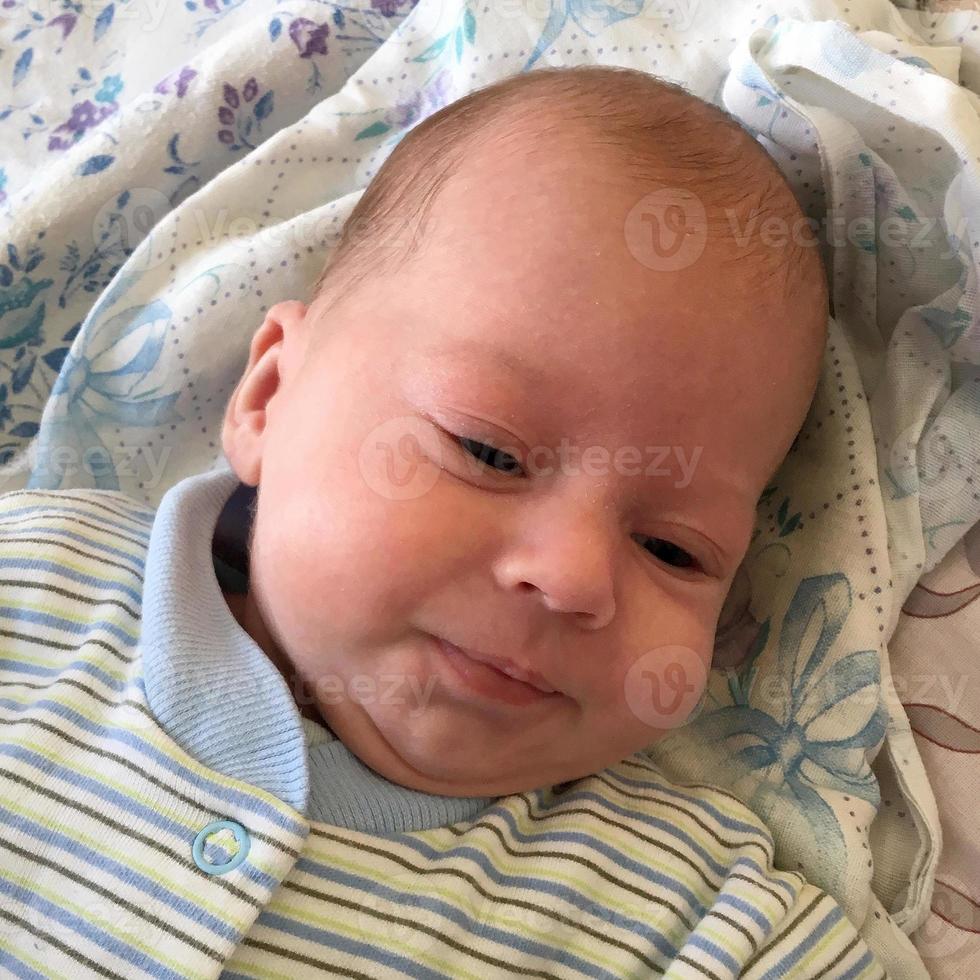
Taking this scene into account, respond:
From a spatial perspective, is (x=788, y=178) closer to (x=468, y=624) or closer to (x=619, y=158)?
(x=619, y=158)

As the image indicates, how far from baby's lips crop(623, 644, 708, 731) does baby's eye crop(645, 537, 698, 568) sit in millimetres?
83

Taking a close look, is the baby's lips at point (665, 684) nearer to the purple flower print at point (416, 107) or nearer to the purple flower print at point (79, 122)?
the purple flower print at point (416, 107)

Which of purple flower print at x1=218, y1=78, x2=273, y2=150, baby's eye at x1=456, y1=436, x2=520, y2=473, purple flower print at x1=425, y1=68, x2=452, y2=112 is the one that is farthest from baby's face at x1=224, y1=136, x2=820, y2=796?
purple flower print at x1=218, y1=78, x2=273, y2=150

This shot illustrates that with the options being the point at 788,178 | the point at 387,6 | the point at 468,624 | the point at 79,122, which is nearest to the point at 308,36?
the point at 387,6

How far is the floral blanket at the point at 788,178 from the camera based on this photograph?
1001 millimetres

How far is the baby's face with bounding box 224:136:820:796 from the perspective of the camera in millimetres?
805

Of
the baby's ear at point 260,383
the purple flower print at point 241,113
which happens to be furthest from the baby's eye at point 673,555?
the purple flower print at point 241,113

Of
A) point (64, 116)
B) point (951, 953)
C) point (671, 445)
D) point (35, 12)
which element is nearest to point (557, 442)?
point (671, 445)

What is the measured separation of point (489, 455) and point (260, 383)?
12.3 inches

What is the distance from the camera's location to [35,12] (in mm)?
1394

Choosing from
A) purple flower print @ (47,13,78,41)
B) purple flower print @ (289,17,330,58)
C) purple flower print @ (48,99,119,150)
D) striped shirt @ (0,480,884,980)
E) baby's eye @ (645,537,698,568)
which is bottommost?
striped shirt @ (0,480,884,980)

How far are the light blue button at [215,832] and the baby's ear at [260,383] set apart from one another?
331 millimetres

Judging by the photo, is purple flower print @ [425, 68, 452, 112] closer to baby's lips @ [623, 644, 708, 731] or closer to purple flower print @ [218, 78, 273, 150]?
purple flower print @ [218, 78, 273, 150]

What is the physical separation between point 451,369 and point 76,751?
17.7 inches
